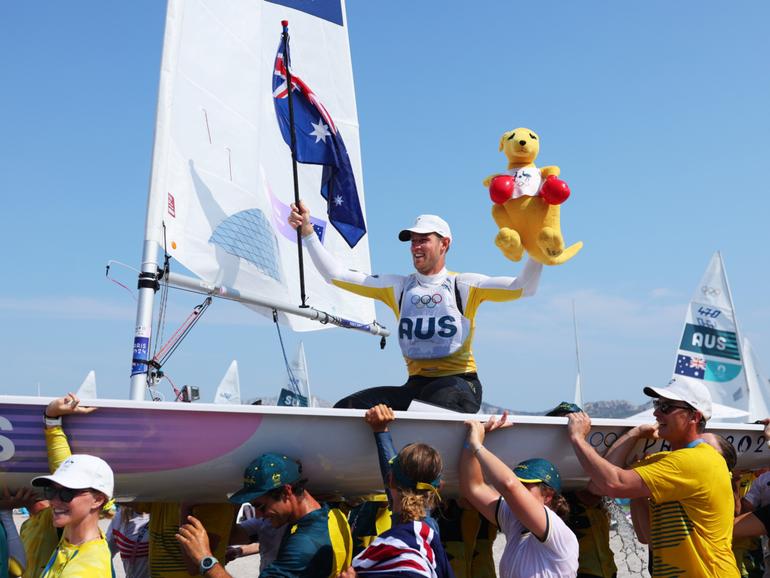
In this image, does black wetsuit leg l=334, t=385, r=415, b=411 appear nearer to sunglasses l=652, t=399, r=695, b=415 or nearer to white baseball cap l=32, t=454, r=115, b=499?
sunglasses l=652, t=399, r=695, b=415

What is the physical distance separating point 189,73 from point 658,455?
15.9 ft

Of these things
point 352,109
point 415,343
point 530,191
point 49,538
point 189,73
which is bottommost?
point 49,538

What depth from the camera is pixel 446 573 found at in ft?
11.7

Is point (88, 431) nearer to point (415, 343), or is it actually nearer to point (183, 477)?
point (183, 477)

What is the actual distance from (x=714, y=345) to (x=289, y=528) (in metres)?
17.2

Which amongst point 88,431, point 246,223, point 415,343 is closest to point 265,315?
point 246,223

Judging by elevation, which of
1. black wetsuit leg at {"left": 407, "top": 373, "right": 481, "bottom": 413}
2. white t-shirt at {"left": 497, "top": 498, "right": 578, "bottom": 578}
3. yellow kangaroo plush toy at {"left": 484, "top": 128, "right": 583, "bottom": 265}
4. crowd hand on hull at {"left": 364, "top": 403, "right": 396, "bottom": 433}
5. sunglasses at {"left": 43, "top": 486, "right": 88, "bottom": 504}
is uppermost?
yellow kangaroo plush toy at {"left": 484, "top": 128, "right": 583, "bottom": 265}

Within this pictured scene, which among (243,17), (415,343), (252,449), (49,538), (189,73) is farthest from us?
(243,17)

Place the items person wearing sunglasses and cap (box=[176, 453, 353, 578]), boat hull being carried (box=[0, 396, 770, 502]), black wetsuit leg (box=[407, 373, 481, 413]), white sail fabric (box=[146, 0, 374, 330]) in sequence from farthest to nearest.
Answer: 1. white sail fabric (box=[146, 0, 374, 330])
2. black wetsuit leg (box=[407, 373, 481, 413])
3. boat hull being carried (box=[0, 396, 770, 502])
4. person wearing sunglasses and cap (box=[176, 453, 353, 578])

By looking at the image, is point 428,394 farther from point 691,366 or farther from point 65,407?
point 691,366

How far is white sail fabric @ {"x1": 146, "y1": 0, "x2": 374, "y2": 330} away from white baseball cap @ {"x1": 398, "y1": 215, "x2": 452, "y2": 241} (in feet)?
6.67

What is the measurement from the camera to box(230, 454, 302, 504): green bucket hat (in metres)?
3.89

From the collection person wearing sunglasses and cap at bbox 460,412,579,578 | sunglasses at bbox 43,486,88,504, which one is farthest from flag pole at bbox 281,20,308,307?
sunglasses at bbox 43,486,88,504

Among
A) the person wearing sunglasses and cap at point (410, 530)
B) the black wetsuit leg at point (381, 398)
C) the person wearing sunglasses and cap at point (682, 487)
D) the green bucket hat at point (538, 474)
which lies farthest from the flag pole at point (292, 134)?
the person wearing sunglasses and cap at point (410, 530)
